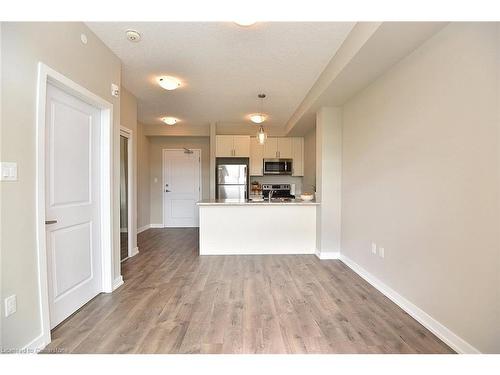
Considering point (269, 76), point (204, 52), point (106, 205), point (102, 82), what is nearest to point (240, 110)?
point (269, 76)

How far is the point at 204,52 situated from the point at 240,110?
6.82 ft

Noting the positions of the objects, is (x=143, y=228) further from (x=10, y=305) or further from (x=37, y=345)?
(x=10, y=305)

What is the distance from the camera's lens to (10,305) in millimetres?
1457

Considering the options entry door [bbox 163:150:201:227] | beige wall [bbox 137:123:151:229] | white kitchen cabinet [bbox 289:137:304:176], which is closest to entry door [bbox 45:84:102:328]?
beige wall [bbox 137:123:151:229]

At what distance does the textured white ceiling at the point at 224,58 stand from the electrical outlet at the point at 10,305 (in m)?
2.21

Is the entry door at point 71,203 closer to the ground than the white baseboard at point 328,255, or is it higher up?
higher up

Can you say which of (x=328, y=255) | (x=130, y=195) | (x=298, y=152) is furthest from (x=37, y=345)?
(x=298, y=152)

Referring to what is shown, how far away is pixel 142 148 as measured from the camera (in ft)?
19.2

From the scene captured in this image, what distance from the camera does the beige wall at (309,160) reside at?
17.6ft

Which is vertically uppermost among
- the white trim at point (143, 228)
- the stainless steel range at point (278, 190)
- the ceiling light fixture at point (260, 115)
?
the ceiling light fixture at point (260, 115)

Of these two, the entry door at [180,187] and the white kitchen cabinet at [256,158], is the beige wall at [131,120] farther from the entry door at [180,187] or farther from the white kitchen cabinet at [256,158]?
the white kitchen cabinet at [256,158]

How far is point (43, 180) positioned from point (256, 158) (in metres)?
4.77

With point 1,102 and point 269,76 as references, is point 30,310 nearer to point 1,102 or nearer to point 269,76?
point 1,102

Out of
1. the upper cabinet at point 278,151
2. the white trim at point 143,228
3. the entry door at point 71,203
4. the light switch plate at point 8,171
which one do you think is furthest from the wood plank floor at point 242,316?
the upper cabinet at point 278,151
